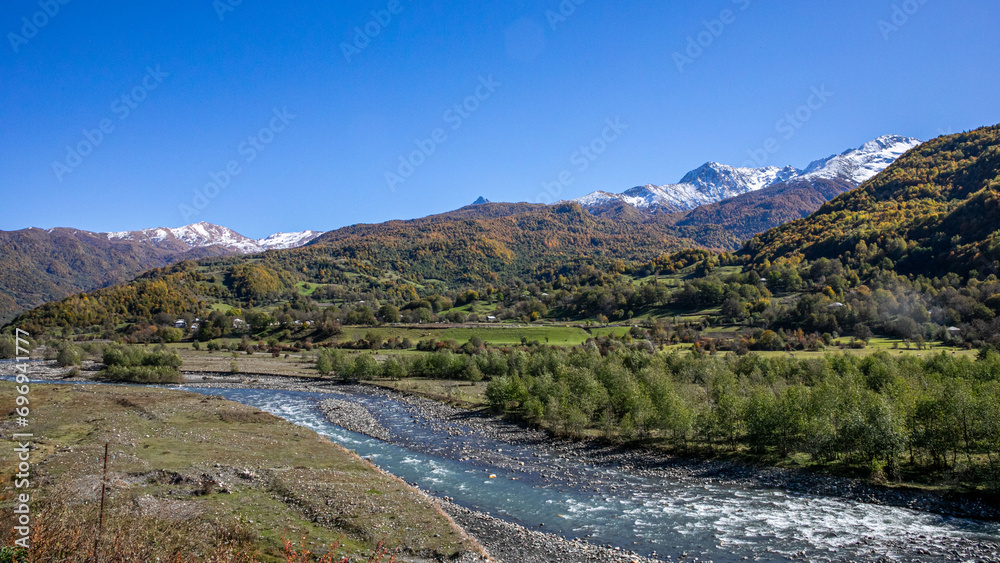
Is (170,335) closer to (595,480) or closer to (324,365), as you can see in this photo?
(324,365)

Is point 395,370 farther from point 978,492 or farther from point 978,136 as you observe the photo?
point 978,136

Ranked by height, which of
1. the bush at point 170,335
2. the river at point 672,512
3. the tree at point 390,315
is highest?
the tree at point 390,315

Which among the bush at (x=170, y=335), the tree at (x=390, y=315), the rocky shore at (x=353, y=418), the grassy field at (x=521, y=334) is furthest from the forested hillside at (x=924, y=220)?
the bush at (x=170, y=335)

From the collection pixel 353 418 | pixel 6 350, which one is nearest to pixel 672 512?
pixel 353 418

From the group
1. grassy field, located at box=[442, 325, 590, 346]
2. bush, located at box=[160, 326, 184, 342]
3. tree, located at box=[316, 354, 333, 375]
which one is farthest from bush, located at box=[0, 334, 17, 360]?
grassy field, located at box=[442, 325, 590, 346]

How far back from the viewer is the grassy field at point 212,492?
15.7 m

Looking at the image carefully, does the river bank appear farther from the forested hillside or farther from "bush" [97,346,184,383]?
the forested hillside

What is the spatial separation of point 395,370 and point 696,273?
146 meters

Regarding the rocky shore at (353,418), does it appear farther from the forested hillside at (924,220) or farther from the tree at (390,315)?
the forested hillside at (924,220)

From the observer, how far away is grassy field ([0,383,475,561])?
15.7m

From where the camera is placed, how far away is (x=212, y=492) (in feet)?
77.6

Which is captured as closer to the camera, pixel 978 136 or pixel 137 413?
pixel 137 413

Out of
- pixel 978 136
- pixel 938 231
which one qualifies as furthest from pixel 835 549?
pixel 978 136

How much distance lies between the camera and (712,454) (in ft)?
126
